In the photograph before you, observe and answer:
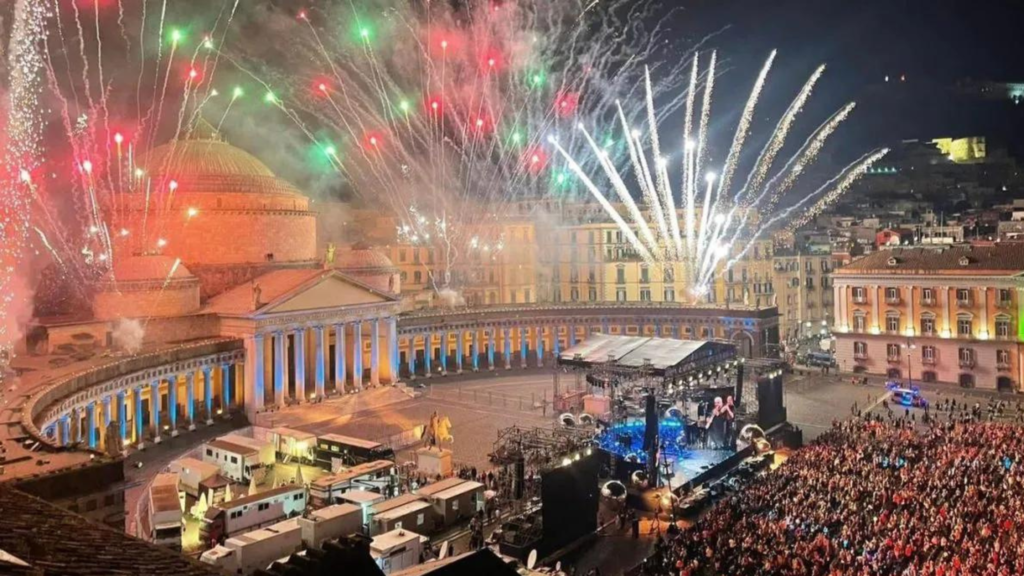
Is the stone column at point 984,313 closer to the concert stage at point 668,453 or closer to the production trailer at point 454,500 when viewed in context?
the concert stage at point 668,453

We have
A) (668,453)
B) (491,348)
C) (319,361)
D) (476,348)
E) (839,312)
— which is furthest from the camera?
(476,348)

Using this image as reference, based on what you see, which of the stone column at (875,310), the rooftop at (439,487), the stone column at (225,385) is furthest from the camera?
the stone column at (875,310)

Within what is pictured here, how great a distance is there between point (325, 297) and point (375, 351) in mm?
7052

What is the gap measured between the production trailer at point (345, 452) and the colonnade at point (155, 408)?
10278mm

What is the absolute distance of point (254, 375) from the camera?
185 feet

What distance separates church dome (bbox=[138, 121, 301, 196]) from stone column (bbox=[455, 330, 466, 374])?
20.4 metres

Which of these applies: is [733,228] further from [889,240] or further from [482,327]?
[482,327]

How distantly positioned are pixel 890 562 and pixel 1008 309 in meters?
43.5

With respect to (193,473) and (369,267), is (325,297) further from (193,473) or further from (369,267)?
(193,473)

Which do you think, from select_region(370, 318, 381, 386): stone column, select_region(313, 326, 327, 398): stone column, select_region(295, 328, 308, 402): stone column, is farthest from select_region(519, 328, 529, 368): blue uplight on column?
select_region(295, 328, 308, 402): stone column

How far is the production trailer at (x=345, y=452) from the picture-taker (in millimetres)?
39688

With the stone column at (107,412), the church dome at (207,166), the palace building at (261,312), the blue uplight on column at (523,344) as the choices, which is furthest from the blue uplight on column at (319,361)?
the blue uplight on column at (523,344)

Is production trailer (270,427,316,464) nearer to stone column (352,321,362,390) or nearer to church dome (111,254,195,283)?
church dome (111,254,195,283)

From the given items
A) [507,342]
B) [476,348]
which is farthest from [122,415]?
[507,342]
